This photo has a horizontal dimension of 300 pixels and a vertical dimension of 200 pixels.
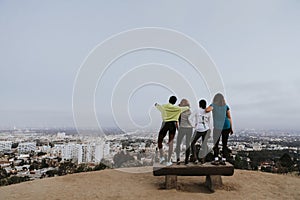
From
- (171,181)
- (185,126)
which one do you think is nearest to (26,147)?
(171,181)

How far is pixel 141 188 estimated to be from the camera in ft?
18.1

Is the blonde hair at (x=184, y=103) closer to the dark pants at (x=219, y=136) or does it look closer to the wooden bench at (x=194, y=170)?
the dark pants at (x=219, y=136)

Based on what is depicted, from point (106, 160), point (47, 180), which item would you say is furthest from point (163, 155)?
point (106, 160)

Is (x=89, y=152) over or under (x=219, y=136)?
under

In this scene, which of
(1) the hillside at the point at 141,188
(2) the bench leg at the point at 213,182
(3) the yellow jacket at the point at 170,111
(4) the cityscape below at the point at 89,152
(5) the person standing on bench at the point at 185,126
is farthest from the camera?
(4) the cityscape below at the point at 89,152

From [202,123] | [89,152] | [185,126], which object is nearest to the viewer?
[202,123]

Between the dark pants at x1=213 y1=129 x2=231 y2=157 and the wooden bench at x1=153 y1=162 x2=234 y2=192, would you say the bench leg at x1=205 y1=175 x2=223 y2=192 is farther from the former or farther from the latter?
the dark pants at x1=213 y1=129 x2=231 y2=157

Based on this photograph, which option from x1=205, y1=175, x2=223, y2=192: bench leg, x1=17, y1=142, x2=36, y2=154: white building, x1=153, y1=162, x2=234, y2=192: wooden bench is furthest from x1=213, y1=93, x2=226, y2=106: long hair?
x1=17, y1=142, x2=36, y2=154: white building

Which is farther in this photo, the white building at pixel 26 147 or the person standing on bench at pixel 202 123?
the white building at pixel 26 147

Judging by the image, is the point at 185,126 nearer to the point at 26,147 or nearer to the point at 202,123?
the point at 202,123

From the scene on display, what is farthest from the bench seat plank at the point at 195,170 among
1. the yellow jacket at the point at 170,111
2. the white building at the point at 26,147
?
the white building at the point at 26,147

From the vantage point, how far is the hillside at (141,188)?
5.02 metres

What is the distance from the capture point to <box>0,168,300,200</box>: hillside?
16.5 ft

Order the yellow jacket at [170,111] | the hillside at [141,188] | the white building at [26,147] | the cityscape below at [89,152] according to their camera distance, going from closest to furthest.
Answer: the hillside at [141,188] < the yellow jacket at [170,111] < the cityscape below at [89,152] < the white building at [26,147]
